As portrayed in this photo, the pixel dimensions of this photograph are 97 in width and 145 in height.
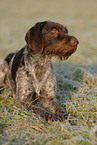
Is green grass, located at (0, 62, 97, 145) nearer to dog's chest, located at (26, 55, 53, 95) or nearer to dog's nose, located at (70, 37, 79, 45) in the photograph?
dog's chest, located at (26, 55, 53, 95)

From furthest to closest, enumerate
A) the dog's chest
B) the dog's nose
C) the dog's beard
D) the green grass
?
the dog's chest
the dog's beard
the dog's nose
the green grass

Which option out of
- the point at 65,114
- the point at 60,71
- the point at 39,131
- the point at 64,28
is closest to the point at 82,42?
the point at 60,71

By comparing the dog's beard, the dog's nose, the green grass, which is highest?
the dog's nose

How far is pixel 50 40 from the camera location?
3283mm

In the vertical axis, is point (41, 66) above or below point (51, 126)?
above

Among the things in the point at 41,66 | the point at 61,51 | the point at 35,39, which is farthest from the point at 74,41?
the point at 41,66

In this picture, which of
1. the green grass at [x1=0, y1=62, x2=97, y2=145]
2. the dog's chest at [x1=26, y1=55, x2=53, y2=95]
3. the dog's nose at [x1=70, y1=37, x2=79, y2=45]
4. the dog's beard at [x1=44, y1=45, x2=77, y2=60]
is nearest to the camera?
the green grass at [x1=0, y1=62, x2=97, y2=145]

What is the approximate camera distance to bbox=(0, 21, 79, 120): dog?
323 centimetres

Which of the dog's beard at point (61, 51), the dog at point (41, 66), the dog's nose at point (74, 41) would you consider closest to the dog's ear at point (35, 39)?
the dog at point (41, 66)

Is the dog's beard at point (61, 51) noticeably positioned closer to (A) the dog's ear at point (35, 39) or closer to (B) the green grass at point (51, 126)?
(A) the dog's ear at point (35, 39)

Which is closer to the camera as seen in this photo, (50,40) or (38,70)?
(50,40)

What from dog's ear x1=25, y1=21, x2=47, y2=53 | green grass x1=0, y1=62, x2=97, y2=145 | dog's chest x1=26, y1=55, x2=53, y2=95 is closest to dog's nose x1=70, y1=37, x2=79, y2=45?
dog's ear x1=25, y1=21, x2=47, y2=53

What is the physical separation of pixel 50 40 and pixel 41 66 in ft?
1.66

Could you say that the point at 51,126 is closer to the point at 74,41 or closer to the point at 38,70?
the point at 38,70
